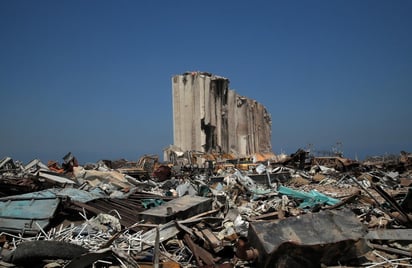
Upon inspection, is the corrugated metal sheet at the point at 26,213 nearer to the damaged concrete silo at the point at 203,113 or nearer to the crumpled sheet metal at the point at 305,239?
the crumpled sheet metal at the point at 305,239

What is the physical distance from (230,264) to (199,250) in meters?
0.62

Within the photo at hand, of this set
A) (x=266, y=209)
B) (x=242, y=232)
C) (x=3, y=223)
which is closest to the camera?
(x=242, y=232)

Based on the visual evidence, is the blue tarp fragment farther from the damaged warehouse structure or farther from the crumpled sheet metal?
the crumpled sheet metal

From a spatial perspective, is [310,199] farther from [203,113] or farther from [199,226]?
[203,113]

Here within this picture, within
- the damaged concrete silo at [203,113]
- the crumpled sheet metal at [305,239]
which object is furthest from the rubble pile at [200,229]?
the damaged concrete silo at [203,113]

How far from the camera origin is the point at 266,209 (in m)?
7.28

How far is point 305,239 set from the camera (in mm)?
4156

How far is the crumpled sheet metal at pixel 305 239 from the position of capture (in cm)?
397

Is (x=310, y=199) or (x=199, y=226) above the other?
(x=199, y=226)

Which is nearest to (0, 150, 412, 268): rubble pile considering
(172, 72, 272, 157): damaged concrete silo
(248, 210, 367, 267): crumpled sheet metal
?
(248, 210, 367, 267): crumpled sheet metal

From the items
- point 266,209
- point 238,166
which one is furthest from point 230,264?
point 238,166

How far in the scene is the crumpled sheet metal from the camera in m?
3.97

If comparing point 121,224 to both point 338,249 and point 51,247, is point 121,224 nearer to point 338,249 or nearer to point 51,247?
point 51,247

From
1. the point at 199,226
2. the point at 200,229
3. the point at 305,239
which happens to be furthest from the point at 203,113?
the point at 305,239
